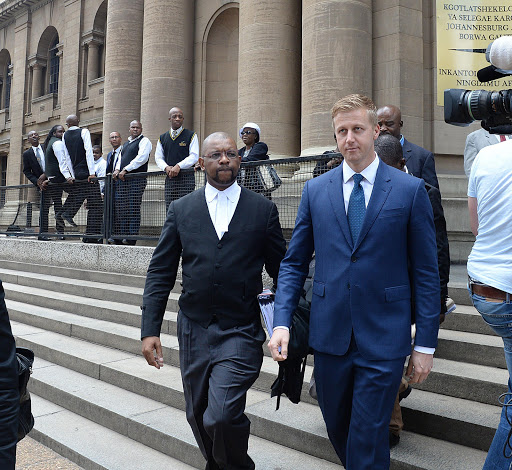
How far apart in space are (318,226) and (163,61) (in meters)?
12.1

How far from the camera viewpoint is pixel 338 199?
2584 millimetres

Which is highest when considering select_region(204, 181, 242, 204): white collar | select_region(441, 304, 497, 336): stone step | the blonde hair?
the blonde hair

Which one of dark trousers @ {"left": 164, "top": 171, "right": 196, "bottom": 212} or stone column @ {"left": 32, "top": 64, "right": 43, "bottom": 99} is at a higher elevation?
stone column @ {"left": 32, "top": 64, "right": 43, "bottom": 99}

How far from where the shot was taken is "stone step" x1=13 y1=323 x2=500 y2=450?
348 centimetres

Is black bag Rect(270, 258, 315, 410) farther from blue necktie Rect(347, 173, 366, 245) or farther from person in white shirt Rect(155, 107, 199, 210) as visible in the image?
person in white shirt Rect(155, 107, 199, 210)

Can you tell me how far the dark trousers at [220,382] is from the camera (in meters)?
2.88

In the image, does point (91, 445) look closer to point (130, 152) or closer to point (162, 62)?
point (130, 152)

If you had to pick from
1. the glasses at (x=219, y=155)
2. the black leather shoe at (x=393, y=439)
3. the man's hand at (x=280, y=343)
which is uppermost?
the glasses at (x=219, y=155)

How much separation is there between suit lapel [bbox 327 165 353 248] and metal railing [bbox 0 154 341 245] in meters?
3.79

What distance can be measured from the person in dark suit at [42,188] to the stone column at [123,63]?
288 centimetres

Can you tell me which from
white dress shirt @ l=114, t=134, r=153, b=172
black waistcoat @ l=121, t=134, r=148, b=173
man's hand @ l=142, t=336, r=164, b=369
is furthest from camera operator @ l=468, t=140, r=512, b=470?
black waistcoat @ l=121, t=134, r=148, b=173

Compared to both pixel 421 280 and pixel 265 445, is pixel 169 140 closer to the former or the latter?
pixel 265 445

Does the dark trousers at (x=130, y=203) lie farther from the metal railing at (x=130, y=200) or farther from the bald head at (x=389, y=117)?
the bald head at (x=389, y=117)

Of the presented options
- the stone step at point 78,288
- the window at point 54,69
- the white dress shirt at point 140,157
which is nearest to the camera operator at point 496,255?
the stone step at point 78,288
